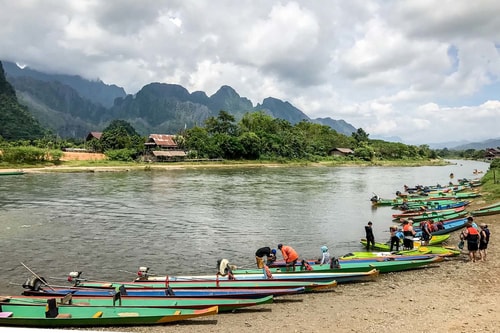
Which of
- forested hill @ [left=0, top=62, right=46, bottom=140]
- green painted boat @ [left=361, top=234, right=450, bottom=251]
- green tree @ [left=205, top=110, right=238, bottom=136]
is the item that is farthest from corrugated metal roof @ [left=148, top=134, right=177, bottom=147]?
green painted boat @ [left=361, top=234, right=450, bottom=251]

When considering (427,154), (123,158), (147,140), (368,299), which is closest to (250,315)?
(368,299)

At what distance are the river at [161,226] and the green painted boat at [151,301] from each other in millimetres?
3941

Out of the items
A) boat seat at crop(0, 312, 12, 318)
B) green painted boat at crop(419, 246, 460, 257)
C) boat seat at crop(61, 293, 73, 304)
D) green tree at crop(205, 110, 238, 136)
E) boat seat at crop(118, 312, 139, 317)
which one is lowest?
boat seat at crop(118, 312, 139, 317)

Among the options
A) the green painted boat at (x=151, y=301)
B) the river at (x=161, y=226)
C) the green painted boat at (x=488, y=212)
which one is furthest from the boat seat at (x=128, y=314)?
the green painted boat at (x=488, y=212)

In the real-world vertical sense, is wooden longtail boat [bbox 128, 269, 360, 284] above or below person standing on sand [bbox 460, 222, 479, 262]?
below

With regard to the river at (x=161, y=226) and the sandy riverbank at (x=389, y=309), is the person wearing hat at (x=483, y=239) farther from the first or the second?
the river at (x=161, y=226)

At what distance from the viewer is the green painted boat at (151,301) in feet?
44.0

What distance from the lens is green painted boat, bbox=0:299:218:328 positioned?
40.2ft

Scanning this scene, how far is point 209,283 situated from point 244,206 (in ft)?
87.7

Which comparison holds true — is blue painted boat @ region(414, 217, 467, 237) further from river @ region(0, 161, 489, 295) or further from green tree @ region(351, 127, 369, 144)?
green tree @ region(351, 127, 369, 144)

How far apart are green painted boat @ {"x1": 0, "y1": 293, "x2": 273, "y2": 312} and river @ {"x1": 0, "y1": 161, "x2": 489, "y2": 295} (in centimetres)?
394

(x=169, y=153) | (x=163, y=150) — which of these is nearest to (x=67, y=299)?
(x=169, y=153)

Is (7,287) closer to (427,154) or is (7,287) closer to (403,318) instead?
(403,318)

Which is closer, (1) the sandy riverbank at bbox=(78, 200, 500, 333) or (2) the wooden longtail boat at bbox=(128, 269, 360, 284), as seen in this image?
(1) the sandy riverbank at bbox=(78, 200, 500, 333)
